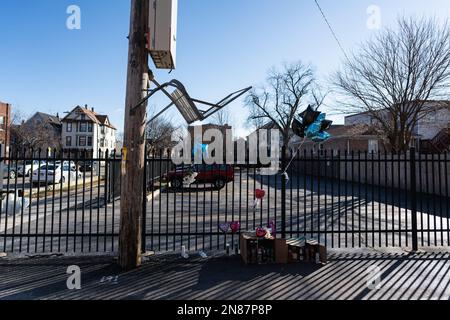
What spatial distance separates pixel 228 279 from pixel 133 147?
2500 millimetres

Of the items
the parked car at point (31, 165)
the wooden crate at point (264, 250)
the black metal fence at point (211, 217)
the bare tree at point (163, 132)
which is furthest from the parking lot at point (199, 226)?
the bare tree at point (163, 132)

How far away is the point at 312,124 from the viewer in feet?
20.6

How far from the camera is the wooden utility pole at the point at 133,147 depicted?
4832 mm

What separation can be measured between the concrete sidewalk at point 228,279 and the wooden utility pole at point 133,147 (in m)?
0.40

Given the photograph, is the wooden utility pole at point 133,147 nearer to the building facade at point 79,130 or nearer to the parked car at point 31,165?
the parked car at point 31,165

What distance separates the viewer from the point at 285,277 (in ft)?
14.7

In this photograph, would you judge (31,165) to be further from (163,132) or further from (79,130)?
(79,130)

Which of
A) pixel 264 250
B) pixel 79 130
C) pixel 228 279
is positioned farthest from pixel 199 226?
pixel 79 130

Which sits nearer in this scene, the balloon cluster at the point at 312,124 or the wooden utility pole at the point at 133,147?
the wooden utility pole at the point at 133,147

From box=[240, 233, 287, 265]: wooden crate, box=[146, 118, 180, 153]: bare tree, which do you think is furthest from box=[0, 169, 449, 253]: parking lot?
box=[146, 118, 180, 153]: bare tree

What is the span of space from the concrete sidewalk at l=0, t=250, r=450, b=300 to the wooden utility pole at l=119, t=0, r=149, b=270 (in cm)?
40
